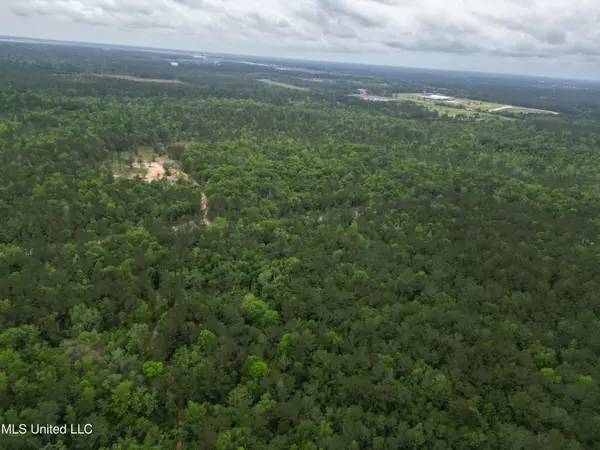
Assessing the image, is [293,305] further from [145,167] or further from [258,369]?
[145,167]

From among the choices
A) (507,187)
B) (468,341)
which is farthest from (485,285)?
(507,187)

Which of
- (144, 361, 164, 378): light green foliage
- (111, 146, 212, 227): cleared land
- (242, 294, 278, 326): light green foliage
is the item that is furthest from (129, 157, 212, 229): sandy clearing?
(144, 361, 164, 378): light green foliage

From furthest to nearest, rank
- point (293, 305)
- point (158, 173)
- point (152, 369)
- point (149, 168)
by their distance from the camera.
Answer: point (149, 168) < point (158, 173) < point (293, 305) < point (152, 369)

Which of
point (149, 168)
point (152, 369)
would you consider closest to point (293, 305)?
point (152, 369)

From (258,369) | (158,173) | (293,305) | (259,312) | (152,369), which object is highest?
(158,173)

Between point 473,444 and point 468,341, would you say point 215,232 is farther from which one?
point 473,444

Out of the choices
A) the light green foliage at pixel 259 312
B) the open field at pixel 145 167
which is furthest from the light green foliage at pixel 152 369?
the open field at pixel 145 167

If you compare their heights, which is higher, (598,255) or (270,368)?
(598,255)

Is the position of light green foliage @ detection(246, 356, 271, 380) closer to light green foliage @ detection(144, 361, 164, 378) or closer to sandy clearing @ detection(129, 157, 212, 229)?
light green foliage @ detection(144, 361, 164, 378)
